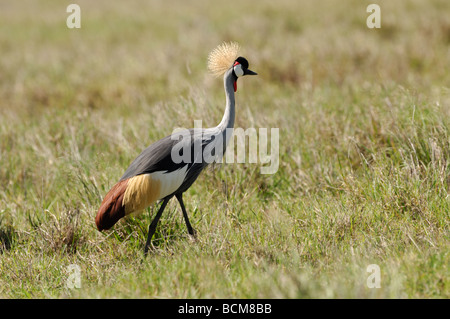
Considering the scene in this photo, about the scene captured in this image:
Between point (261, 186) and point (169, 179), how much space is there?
148cm

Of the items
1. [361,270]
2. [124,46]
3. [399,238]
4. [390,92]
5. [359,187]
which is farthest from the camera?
[124,46]

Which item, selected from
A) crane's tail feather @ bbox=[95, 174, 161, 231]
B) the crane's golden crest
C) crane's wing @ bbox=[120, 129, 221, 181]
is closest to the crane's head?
the crane's golden crest

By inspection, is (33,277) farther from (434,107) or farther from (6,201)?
(434,107)

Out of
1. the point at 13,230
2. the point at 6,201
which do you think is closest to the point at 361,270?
the point at 13,230

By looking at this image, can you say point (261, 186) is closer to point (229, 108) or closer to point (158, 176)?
point (229, 108)

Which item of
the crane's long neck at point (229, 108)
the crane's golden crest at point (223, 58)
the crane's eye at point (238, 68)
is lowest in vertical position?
the crane's long neck at point (229, 108)

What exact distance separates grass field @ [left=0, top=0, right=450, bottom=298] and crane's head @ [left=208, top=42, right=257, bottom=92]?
1.12 m

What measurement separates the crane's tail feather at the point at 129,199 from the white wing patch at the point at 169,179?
3 cm

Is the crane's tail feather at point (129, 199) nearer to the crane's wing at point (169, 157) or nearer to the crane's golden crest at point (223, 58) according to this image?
the crane's wing at point (169, 157)

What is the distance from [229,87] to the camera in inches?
157

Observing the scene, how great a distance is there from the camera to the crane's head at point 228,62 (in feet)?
13.1

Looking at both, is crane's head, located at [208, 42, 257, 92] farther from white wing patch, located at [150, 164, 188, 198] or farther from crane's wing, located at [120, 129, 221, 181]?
A: white wing patch, located at [150, 164, 188, 198]

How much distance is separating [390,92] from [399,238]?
2.43m

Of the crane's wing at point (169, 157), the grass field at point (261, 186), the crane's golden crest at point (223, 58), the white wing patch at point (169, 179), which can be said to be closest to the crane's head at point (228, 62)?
the crane's golden crest at point (223, 58)
